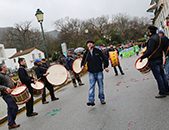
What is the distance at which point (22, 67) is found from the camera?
6.15 metres

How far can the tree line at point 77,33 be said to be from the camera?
63.4 m

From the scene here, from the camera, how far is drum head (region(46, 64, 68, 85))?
758 cm

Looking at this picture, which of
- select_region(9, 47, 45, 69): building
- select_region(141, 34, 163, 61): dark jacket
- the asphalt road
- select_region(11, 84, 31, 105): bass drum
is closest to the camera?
the asphalt road

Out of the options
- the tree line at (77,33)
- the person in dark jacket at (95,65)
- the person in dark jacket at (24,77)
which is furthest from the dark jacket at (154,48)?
the tree line at (77,33)

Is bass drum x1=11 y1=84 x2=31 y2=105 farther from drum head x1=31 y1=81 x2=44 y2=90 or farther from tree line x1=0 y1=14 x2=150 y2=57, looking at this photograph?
tree line x1=0 y1=14 x2=150 y2=57

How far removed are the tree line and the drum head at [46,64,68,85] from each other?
49.5m

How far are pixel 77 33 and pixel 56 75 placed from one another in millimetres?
61233

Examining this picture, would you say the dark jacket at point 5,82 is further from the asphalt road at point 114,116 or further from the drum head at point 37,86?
the asphalt road at point 114,116

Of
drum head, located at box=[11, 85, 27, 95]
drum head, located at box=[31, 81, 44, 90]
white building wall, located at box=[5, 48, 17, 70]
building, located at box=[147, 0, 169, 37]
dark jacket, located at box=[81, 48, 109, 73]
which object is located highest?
building, located at box=[147, 0, 169, 37]

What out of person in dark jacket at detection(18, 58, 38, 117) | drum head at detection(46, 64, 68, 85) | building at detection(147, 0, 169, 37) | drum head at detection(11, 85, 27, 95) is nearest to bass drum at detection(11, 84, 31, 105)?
drum head at detection(11, 85, 27, 95)

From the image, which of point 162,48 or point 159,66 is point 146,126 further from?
point 162,48

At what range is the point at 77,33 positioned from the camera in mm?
67750

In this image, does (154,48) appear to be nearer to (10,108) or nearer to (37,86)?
(37,86)

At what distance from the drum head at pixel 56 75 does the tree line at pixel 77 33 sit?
4950cm
